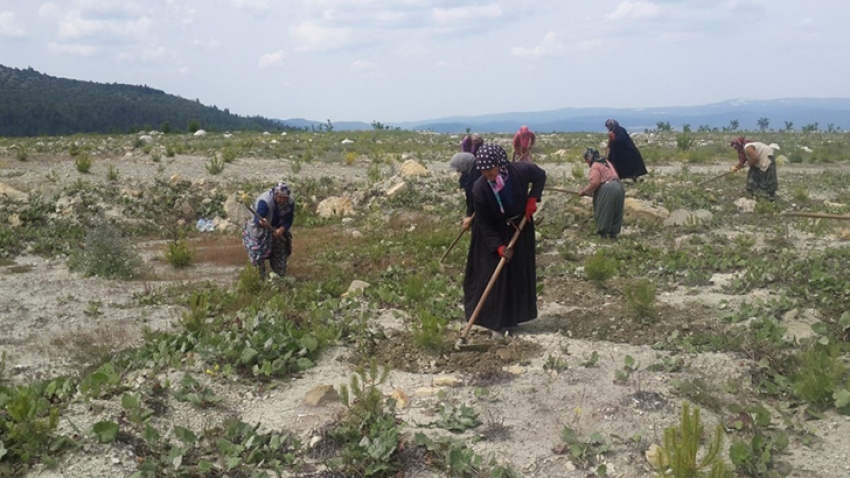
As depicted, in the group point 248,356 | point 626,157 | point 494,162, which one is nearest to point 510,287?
point 494,162

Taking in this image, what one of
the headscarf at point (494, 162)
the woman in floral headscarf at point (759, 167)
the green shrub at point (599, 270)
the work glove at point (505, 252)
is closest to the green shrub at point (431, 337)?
the work glove at point (505, 252)

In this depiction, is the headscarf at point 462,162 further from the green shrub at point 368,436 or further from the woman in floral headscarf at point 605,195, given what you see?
the green shrub at point 368,436

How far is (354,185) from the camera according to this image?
560 inches

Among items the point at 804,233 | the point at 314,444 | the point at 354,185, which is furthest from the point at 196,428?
the point at 354,185

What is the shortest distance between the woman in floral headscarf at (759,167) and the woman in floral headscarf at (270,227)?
7552 millimetres

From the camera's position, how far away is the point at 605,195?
916 centimetres

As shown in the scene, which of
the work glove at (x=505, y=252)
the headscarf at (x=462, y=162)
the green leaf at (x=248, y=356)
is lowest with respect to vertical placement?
the green leaf at (x=248, y=356)

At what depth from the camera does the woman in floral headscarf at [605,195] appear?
916 cm

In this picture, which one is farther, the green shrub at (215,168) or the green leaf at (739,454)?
the green shrub at (215,168)

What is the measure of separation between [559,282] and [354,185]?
774cm

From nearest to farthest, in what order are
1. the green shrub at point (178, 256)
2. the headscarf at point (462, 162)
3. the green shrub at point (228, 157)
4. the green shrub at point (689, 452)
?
the green shrub at point (689, 452)
the headscarf at point (462, 162)
the green shrub at point (178, 256)
the green shrub at point (228, 157)

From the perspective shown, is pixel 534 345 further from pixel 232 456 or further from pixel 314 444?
pixel 232 456

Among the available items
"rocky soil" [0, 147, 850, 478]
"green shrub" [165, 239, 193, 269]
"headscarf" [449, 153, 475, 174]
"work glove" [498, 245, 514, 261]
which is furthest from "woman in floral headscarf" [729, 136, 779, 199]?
"green shrub" [165, 239, 193, 269]

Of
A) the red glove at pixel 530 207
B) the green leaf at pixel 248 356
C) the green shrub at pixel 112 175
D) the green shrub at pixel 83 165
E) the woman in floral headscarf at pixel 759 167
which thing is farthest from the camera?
the green shrub at pixel 83 165
